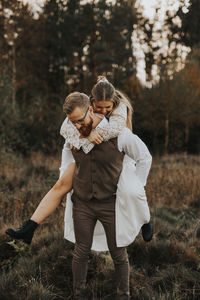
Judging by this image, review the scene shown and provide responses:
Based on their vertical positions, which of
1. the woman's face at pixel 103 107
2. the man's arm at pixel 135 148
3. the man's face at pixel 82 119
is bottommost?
the man's arm at pixel 135 148

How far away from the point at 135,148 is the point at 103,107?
1.38 feet

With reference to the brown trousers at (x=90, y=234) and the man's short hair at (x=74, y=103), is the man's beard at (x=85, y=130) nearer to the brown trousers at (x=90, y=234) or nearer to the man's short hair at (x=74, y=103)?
the man's short hair at (x=74, y=103)

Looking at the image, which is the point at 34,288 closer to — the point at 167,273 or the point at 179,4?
the point at 167,273

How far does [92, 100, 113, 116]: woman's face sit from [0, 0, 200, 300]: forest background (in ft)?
3.68

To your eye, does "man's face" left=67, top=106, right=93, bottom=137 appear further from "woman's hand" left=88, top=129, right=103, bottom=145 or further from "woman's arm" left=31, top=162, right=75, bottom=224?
"woman's arm" left=31, top=162, right=75, bottom=224

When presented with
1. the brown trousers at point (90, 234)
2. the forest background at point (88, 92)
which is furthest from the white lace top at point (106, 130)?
the forest background at point (88, 92)

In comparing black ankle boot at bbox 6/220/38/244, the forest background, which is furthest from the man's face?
the forest background

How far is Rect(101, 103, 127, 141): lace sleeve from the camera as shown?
2.29 meters

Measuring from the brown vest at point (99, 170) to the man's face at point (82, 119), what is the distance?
15 centimetres

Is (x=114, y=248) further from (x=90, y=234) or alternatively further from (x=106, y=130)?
(x=106, y=130)

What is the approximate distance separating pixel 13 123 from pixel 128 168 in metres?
8.53

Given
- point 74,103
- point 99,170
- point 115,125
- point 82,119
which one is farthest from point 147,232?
point 74,103

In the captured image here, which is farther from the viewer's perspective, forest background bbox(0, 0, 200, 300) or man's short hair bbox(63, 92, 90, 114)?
forest background bbox(0, 0, 200, 300)

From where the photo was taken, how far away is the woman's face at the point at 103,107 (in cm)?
246
